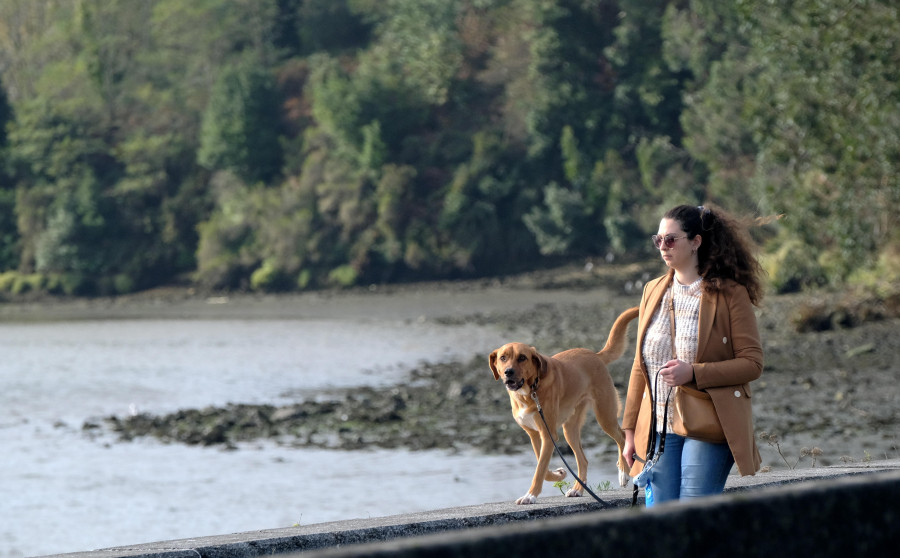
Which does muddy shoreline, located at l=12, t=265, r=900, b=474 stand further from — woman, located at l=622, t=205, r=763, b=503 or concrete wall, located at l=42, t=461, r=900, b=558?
concrete wall, located at l=42, t=461, r=900, b=558

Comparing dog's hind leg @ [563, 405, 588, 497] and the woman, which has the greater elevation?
the woman

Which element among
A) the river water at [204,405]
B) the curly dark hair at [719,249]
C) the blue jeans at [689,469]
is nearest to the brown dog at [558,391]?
the curly dark hair at [719,249]

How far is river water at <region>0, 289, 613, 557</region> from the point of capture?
50.9ft

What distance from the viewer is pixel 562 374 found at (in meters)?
6.30

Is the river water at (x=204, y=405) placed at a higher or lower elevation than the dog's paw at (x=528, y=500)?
lower

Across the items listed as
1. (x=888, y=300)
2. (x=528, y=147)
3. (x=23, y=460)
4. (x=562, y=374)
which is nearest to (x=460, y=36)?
(x=528, y=147)

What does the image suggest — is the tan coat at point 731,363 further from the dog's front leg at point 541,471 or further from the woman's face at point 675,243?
the dog's front leg at point 541,471

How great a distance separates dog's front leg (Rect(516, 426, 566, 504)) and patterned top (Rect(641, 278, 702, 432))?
1.04 m

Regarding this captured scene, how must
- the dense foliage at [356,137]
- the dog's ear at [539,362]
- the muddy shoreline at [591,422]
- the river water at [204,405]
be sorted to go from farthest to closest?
the dense foliage at [356,137] → the muddy shoreline at [591,422] → the river water at [204,405] → the dog's ear at [539,362]

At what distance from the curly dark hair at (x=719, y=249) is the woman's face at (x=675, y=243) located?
0.02m

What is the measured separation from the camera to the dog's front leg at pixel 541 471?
19.0 ft

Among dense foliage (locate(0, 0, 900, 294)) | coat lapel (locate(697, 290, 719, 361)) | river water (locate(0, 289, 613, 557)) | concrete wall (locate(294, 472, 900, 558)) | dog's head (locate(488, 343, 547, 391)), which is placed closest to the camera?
concrete wall (locate(294, 472, 900, 558))

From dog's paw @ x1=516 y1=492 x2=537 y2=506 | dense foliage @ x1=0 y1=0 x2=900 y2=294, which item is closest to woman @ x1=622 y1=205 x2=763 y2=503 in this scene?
dog's paw @ x1=516 y1=492 x2=537 y2=506

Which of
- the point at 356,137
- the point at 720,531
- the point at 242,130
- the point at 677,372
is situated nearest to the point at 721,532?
the point at 720,531
